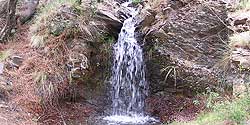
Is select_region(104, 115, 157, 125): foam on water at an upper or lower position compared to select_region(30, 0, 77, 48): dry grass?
lower

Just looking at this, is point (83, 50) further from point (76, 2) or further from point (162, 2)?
point (162, 2)

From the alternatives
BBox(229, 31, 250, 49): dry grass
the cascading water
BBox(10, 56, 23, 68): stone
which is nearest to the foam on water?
the cascading water

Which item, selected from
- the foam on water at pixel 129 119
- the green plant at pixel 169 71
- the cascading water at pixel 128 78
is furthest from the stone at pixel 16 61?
the green plant at pixel 169 71

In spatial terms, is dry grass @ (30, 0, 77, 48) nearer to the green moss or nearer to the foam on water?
the foam on water

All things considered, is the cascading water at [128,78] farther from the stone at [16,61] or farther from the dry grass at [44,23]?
the stone at [16,61]

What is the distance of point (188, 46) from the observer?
27.9ft

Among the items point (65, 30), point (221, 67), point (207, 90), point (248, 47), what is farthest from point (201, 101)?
point (65, 30)

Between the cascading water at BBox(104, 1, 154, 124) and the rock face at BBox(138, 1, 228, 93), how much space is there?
321mm

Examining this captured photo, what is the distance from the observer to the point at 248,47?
7.15 m

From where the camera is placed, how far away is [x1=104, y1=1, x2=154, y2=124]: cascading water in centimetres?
880

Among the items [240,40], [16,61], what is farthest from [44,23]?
[240,40]

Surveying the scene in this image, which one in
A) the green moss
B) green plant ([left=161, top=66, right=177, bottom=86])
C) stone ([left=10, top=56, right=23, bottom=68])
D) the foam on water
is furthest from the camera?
stone ([left=10, top=56, right=23, bottom=68])

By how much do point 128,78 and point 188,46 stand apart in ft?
5.35

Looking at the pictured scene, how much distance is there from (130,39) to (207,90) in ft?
7.70
